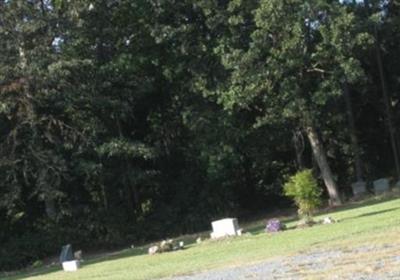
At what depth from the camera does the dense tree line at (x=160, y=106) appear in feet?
105

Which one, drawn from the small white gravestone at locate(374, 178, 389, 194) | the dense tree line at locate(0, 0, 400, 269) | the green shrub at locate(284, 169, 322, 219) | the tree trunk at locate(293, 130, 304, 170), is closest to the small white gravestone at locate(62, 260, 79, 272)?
the dense tree line at locate(0, 0, 400, 269)

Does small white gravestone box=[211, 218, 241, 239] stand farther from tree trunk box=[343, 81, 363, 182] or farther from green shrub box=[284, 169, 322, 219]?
tree trunk box=[343, 81, 363, 182]

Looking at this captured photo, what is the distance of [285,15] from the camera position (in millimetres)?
33562

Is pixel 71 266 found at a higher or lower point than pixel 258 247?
higher

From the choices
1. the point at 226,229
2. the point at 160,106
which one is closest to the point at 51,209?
the point at 160,106

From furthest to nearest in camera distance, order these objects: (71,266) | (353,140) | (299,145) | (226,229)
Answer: (353,140)
(299,145)
(226,229)
(71,266)

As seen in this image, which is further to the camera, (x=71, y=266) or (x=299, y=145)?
(x=299, y=145)

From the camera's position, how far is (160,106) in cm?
3912

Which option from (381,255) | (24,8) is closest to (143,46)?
(24,8)

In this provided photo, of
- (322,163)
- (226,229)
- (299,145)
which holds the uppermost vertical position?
(299,145)

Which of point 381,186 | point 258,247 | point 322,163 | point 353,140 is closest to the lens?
point 258,247

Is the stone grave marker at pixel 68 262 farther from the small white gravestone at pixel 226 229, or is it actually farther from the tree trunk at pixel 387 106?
the tree trunk at pixel 387 106

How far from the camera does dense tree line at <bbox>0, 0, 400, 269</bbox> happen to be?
32.0m

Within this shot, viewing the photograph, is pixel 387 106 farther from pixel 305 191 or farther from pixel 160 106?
pixel 305 191
